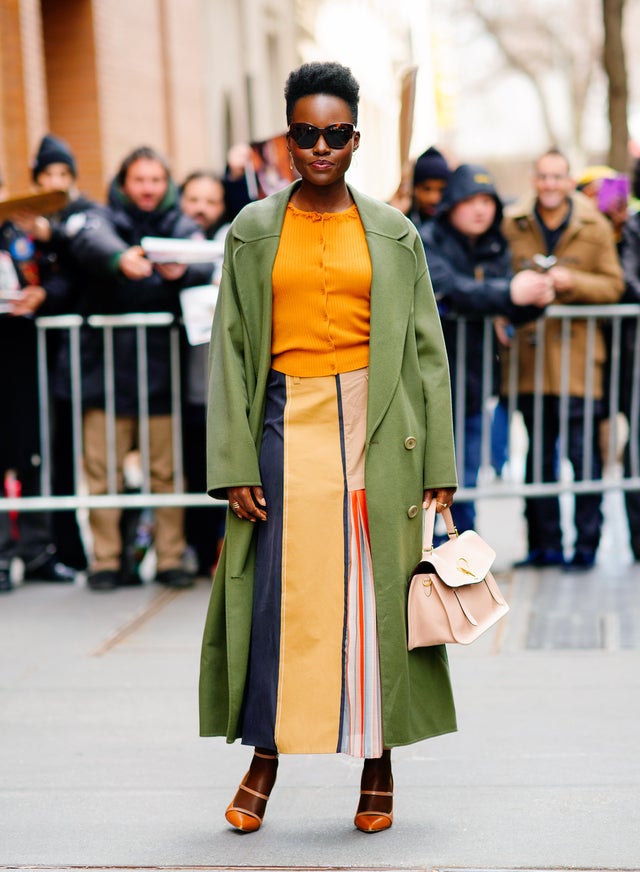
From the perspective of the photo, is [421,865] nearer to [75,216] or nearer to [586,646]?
[586,646]

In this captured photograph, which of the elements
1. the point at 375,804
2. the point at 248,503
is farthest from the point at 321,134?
the point at 375,804

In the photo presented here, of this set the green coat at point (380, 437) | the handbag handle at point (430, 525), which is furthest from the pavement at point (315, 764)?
the handbag handle at point (430, 525)

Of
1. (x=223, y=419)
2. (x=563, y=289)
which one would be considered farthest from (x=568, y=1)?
(x=223, y=419)

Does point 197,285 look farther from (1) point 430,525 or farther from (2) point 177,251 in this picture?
(1) point 430,525

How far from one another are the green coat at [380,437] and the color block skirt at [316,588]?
0.05 m

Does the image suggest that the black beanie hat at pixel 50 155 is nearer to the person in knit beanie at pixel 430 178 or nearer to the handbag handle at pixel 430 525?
the person in knit beanie at pixel 430 178

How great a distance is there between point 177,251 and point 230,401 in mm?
3158

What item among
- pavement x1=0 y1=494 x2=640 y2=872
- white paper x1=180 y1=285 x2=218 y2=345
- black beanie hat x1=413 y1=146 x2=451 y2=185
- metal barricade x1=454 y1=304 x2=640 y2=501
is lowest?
pavement x1=0 y1=494 x2=640 y2=872

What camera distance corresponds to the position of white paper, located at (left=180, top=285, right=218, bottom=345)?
23.6 feet

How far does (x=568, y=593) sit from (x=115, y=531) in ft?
7.66

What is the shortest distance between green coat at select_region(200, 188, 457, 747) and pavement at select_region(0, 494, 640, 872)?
1.07 ft

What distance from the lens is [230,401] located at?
3.96 metres

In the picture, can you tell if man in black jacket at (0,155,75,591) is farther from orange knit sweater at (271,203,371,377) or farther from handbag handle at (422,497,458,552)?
handbag handle at (422,497,458,552)

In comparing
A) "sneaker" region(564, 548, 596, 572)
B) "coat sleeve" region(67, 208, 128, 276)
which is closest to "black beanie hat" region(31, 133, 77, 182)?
"coat sleeve" region(67, 208, 128, 276)
